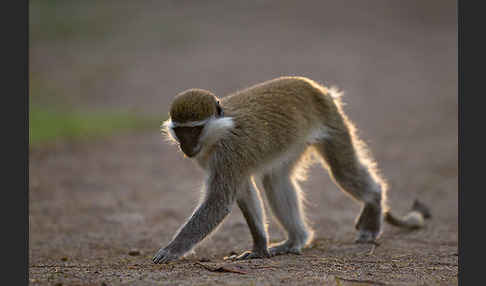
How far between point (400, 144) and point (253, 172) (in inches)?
442

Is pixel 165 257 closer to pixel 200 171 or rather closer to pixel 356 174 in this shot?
pixel 356 174

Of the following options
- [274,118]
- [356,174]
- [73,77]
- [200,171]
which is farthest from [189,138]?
[73,77]

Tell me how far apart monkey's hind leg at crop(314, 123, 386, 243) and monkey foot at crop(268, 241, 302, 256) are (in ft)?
3.56

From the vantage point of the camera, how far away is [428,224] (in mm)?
9750

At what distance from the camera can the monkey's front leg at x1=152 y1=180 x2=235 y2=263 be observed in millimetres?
6391

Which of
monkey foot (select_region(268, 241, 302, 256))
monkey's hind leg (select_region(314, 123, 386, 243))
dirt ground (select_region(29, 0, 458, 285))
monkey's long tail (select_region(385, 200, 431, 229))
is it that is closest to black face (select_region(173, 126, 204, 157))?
dirt ground (select_region(29, 0, 458, 285))

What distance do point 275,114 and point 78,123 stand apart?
13293mm

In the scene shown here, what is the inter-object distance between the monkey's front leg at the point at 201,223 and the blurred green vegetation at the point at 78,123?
11.5 m

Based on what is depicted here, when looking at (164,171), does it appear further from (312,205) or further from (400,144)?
(400,144)

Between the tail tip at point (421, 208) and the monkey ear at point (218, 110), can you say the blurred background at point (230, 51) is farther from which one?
the monkey ear at point (218, 110)

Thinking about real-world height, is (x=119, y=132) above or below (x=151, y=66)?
below

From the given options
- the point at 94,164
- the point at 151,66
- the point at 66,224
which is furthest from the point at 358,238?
the point at 151,66

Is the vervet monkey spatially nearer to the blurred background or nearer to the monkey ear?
the monkey ear

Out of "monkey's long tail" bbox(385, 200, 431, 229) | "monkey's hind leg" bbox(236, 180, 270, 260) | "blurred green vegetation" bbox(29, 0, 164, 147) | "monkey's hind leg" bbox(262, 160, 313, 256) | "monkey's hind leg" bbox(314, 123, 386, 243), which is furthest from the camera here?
"blurred green vegetation" bbox(29, 0, 164, 147)
